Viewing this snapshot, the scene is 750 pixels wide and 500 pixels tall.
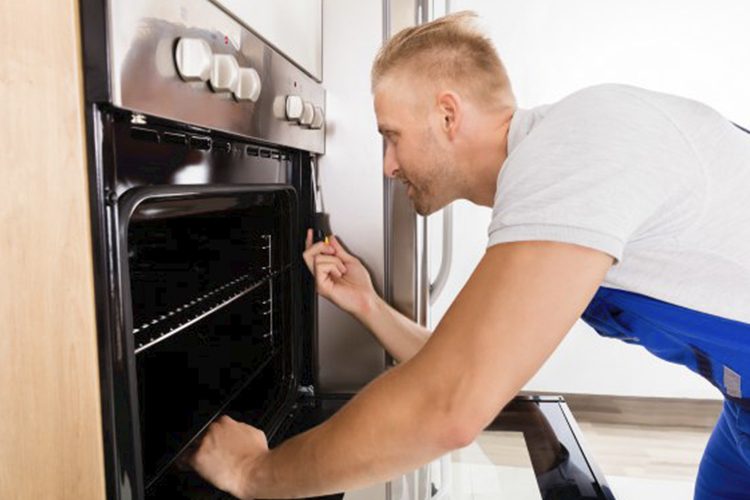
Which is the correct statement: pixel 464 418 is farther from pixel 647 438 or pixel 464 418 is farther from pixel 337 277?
pixel 647 438

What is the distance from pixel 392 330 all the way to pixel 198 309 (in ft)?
1.48

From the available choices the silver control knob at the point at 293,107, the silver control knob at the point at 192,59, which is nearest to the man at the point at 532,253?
the silver control knob at the point at 293,107

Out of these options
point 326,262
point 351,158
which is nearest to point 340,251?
point 326,262

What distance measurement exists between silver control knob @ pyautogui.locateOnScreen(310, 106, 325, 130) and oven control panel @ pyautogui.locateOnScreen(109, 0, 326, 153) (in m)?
0.10

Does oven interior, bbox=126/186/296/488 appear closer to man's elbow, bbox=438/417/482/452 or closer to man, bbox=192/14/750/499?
man, bbox=192/14/750/499

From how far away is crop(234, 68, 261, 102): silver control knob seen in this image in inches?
27.5

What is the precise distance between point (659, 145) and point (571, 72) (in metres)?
2.28

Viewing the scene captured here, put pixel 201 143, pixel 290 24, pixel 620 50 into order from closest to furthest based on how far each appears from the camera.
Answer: pixel 201 143 → pixel 290 24 → pixel 620 50

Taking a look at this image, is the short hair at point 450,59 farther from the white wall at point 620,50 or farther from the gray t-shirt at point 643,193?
the white wall at point 620,50

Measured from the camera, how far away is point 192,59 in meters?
0.58

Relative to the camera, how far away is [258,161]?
0.88 m

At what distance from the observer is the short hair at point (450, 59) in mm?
887

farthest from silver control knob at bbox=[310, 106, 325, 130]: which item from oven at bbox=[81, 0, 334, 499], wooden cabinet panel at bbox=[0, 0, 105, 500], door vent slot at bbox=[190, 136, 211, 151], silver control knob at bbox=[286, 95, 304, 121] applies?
wooden cabinet panel at bbox=[0, 0, 105, 500]

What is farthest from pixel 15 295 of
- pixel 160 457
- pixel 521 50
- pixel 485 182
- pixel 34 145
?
pixel 521 50
